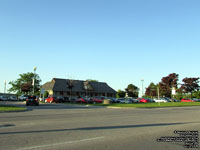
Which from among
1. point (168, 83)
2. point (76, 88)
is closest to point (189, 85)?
point (168, 83)

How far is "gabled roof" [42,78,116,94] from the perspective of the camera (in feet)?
243

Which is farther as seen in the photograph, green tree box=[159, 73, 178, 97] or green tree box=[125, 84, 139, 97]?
green tree box=[125, 84, 139, 97]

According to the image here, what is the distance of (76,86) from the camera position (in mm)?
79250

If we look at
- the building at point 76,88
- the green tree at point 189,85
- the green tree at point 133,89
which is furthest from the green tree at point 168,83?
the green tree at point 133,89

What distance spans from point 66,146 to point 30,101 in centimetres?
2953

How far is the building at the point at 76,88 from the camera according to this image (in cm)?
7363

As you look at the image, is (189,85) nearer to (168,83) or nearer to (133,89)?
(168,83)

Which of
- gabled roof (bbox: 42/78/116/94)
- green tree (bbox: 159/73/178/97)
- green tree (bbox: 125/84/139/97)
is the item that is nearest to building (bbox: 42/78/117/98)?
gabled roof (bbox: 42/78/116/94)

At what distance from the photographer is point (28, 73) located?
96.4 metres

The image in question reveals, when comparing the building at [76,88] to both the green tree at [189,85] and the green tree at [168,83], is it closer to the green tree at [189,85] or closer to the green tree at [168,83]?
the green tree at [168,83]

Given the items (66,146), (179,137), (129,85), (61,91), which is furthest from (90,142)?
(129,85)

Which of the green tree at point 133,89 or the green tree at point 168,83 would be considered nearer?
the green tree at point 168,83

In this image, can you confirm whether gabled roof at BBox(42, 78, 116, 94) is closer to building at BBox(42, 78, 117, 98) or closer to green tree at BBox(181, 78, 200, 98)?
building at BBox(42, 78, 117, 98)

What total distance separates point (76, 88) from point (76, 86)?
112cm
